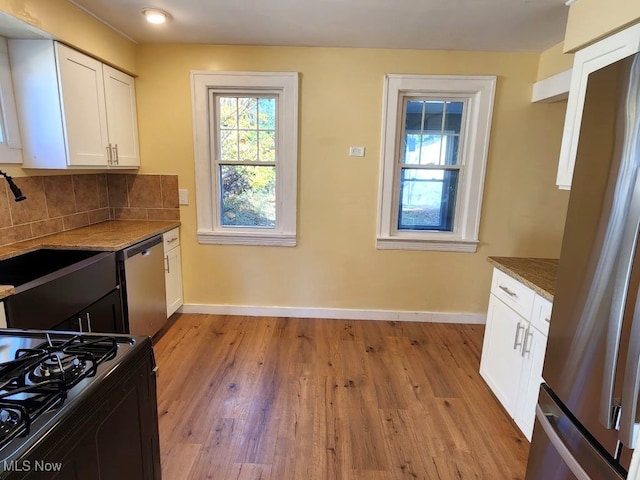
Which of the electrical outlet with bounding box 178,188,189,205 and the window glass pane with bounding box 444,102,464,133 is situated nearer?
the window glass pane with bounding box 444,102,464,133

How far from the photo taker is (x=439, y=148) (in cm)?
317

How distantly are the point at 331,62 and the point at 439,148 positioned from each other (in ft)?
3.96

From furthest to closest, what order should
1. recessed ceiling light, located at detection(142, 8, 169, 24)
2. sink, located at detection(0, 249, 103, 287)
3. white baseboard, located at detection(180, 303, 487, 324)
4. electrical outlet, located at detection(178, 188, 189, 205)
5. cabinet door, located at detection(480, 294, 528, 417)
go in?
white baseboard, located at detection(180, 303, 487, 324) < electrical outlet, located at detection(178, 188, 189, 205) < recessed ceiling light, located at detection(142, 8, 169, 24) < sink, located at detection(0, 249, 103, 287) < cabinet door, located at detection(480, 294, 528, 417)

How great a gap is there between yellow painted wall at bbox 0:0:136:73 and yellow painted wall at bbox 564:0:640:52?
3.00 metres

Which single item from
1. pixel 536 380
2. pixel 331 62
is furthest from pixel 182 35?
pixel 536 380

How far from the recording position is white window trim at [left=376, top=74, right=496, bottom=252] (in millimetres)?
2969

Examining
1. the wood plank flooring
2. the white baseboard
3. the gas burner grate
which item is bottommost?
the wood plank flooring

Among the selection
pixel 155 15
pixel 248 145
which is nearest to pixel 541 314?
pixel 248 145

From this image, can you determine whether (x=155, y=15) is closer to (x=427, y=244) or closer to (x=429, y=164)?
(x=429, y=164)

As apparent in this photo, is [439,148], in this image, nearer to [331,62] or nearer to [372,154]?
[372,154]

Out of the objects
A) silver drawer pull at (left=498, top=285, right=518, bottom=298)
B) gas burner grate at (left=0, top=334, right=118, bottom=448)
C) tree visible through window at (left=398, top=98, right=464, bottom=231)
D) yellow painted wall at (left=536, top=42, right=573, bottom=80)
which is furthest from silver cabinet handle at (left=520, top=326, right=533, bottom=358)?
yellow painted wall at (left=536, top=42, right=573, bottom=80)

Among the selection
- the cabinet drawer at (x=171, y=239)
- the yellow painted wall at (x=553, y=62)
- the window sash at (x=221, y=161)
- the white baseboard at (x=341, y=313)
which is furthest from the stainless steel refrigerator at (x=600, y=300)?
the cabinet drawer at (x=171, y=239)

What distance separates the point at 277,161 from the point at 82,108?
1468 millimetres

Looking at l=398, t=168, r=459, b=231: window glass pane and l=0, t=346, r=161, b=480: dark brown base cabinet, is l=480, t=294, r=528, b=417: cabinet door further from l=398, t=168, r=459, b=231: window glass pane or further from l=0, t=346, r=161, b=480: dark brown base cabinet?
l=0, t=346, r=161, b=480: dark brown base cabinet
